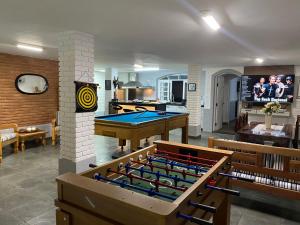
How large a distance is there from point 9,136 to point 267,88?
281 inches

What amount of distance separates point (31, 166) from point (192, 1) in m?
4.01

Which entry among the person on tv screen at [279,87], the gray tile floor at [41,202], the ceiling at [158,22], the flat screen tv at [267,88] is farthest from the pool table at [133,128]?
the person on tv screen at [279,87]

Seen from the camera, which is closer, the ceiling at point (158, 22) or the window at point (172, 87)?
the ceiling at point (158, 22)

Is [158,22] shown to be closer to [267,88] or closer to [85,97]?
[85,97]

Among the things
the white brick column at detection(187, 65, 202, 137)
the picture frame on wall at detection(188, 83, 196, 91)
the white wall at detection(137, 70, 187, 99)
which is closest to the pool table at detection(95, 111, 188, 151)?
the white brick column at detection(187, 65, 202, 137)

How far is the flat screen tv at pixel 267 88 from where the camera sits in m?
6.79

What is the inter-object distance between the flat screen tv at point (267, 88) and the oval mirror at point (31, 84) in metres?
6.08

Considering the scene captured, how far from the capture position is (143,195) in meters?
1.28

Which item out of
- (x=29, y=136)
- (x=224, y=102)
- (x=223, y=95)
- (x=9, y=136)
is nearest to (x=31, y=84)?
(x=29, y=136)

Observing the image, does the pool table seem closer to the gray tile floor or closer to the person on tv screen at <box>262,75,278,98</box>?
the gray tile floor

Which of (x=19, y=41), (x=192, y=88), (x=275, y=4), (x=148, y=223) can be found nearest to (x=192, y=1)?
(x=275, y=4)

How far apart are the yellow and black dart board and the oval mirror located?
10.9ft

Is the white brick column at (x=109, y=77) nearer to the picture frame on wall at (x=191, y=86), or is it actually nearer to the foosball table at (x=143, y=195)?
the picture frame on wall at (x=191, y=86)

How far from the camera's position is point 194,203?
1.39 meters
